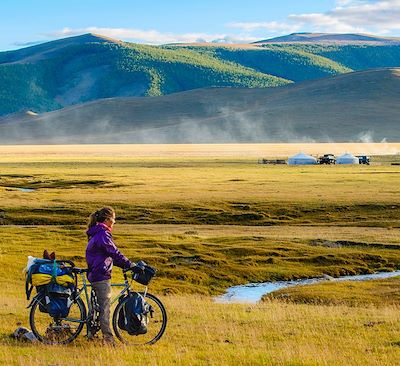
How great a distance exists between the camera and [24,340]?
1520 centimetres

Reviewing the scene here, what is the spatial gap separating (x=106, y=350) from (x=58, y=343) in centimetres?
108

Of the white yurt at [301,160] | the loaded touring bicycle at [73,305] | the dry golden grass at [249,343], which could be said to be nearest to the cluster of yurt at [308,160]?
the white yurt at [301,160]

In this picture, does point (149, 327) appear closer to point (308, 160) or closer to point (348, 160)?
point (308, 160)

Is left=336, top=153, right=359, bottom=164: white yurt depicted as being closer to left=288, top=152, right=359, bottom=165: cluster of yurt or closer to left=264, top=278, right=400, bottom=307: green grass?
left=288, top=152, right=359, bottom=165: cluster of yurt

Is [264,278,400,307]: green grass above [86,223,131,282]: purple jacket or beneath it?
beneath

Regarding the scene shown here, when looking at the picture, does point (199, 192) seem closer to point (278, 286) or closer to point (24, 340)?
point (278, 286)

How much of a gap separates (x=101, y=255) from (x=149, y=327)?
1995 millimetres

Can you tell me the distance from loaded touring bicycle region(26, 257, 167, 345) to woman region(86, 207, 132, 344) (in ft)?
0.52

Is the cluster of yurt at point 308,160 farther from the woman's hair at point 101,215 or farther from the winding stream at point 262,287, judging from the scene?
the woman's hair at point 101,215

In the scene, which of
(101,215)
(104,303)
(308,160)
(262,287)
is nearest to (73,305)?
(104,303)

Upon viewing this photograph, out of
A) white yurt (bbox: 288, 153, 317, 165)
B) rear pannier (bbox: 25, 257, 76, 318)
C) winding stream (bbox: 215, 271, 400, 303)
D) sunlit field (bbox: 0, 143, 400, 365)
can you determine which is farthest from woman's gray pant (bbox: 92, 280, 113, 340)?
white yurt (bbox: 288, 153, 317, 165)

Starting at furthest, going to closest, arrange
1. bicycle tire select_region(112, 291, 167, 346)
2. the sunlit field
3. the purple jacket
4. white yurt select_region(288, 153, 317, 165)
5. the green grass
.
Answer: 1. white yurt select_region(288, 153, 317, 165)
2. the green grass
3. the sunlit field
4. bicycle tire select_region(112, 291, 167, 346)
5. the purple jacket

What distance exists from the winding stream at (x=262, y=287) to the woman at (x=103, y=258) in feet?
58.2

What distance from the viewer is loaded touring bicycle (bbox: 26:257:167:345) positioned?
47.4 ft
